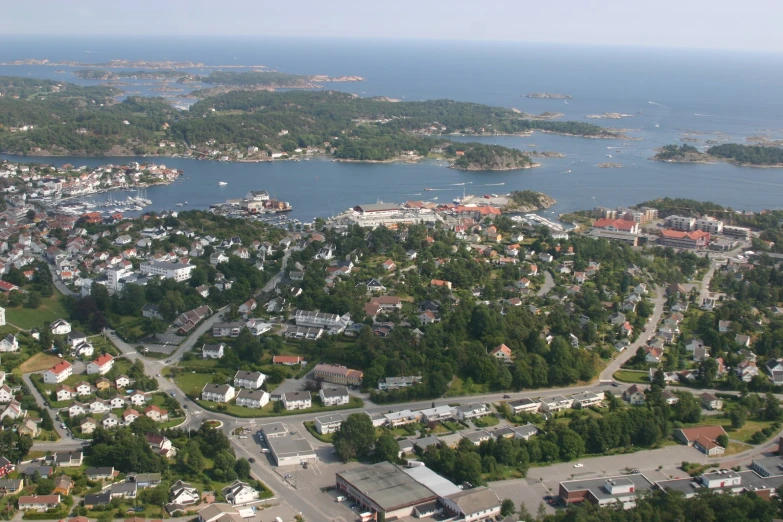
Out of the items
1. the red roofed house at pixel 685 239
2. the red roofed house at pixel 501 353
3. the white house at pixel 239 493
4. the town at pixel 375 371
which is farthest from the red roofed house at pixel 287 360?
the red roofed house at pixel 685 239

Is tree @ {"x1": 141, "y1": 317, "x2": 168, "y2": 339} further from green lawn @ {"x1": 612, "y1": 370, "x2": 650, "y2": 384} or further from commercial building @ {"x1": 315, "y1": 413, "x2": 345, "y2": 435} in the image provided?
green lawn @ {"x1": 612, "y1": 370, "x2": 650, "y2": 384}

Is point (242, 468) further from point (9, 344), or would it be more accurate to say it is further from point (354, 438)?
point (9, 344)

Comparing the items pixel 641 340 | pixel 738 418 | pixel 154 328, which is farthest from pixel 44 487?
pixel 641 340

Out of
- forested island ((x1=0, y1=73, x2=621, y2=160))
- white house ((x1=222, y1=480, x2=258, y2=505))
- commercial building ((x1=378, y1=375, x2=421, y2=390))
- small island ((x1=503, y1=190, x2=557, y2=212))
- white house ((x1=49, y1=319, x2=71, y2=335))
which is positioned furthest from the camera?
forested island ((x1=0, y1=73, x2=621, y2=160))

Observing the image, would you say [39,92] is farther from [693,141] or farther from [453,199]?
[693,141]

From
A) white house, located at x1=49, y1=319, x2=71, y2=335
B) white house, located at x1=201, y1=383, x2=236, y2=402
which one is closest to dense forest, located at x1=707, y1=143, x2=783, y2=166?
white house, located at x1=201, y1=383, x2=236, y2=402

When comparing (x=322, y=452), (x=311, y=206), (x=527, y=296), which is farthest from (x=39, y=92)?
(x=322, y=452)
